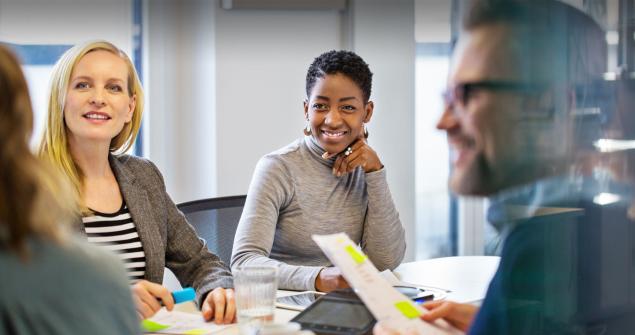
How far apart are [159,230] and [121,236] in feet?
0.42

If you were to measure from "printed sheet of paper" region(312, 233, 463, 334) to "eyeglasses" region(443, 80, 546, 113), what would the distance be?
58 cm

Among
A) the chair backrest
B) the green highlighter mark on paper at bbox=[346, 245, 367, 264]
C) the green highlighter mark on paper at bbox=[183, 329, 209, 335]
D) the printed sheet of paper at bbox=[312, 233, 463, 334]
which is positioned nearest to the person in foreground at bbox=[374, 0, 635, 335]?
the printed sheet of paper at bbox=[312, 233, 463, 334]

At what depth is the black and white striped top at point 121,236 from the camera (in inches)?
75.2

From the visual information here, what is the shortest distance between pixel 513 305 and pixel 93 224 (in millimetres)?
1352

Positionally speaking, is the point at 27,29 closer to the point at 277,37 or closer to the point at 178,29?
the point at 178,29

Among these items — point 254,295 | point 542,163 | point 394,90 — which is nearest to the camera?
point 542,163

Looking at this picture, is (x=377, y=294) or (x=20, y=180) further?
(x=377, y=294)

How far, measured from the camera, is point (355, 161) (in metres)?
2.25

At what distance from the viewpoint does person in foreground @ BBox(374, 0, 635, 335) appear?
0.69 m

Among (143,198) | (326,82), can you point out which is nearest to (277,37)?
(326,82)

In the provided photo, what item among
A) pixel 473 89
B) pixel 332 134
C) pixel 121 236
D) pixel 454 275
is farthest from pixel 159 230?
pixel 473 89

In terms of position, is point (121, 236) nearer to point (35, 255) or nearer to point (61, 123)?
point (61, 123)

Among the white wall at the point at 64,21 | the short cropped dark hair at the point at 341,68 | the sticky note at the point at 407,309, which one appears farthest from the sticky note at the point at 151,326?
the white wall at the point at 64,21

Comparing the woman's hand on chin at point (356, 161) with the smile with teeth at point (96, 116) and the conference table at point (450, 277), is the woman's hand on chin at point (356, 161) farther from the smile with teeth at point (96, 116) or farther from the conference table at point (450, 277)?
the smile with teeth at point (96, 116)
